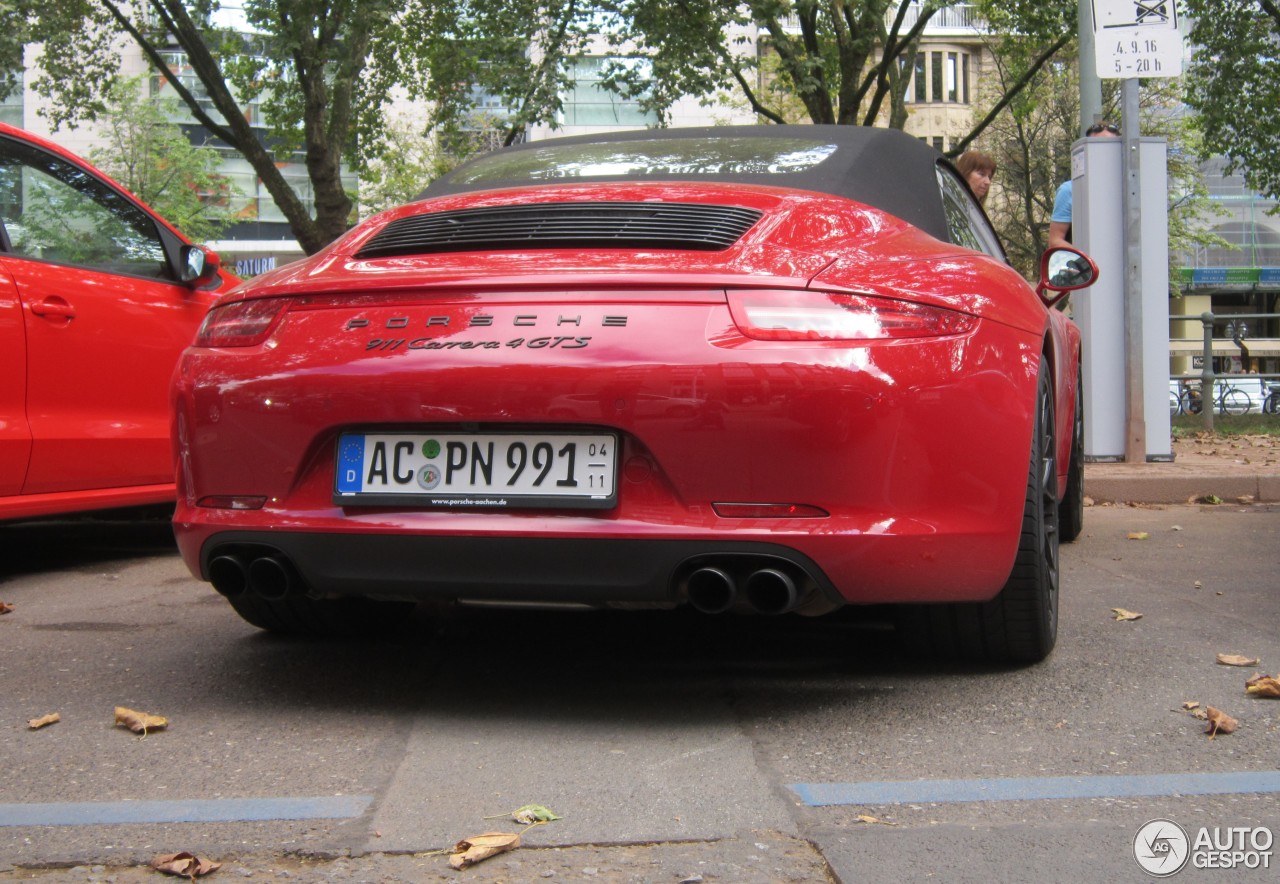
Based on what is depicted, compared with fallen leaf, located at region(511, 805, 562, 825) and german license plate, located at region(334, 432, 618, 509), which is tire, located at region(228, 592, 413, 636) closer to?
german license plate, located at region(334, 432, 618, 509)

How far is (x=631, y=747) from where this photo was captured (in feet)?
9.55

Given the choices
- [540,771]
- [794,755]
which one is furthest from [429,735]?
[794,755]

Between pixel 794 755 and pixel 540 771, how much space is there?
0.50m

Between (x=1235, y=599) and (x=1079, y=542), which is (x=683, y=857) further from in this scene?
(x=1079, y=542)

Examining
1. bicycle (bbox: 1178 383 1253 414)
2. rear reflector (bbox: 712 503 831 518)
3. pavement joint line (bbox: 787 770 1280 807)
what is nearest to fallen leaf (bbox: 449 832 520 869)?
pavement joint line (bbox: 787 770 1280 807)

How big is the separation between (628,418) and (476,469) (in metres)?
0.35

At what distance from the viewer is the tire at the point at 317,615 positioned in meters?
3.86

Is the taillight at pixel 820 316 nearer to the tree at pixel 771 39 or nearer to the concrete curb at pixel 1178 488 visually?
the concrete curb at pixel 1178 488

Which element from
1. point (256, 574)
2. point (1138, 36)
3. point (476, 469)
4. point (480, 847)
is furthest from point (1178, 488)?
point (480, 847)

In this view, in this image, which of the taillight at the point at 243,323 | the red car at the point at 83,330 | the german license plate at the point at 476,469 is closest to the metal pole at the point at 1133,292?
the red car at the point at 83,330

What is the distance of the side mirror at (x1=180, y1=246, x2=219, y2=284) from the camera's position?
586 centimetres

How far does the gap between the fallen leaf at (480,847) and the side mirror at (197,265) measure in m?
4.06

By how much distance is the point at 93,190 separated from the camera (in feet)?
18.6

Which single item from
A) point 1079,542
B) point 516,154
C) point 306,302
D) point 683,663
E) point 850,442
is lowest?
point 1079,542
